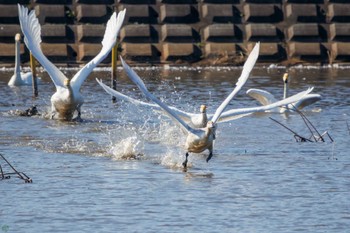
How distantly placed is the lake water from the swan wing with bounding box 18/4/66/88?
0.99m

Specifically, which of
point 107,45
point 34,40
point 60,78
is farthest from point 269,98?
point 34,40

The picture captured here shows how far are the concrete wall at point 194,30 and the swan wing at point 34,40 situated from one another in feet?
43.2

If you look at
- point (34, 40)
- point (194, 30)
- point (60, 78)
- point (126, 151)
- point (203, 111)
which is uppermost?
point (34, 40)

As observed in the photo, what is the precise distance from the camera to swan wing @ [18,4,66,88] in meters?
26.8

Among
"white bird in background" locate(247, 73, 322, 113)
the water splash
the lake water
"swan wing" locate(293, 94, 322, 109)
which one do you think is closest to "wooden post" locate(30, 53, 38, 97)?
the lake water

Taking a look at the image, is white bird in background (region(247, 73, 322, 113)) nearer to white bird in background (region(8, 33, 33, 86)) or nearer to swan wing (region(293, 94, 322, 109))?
swan wing (region(293, 94, 322, 109))

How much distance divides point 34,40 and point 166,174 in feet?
28.6

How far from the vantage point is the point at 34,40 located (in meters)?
27.2

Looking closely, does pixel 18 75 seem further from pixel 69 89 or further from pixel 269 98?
pixel 269 98

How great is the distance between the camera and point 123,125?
26312mm

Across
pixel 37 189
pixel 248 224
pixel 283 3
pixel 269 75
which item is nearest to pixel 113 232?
pixel 248 224

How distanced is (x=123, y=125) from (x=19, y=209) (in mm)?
10051

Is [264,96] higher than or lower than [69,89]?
lower

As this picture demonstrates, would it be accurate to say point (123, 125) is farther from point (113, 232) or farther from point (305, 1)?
point (305, 1)
